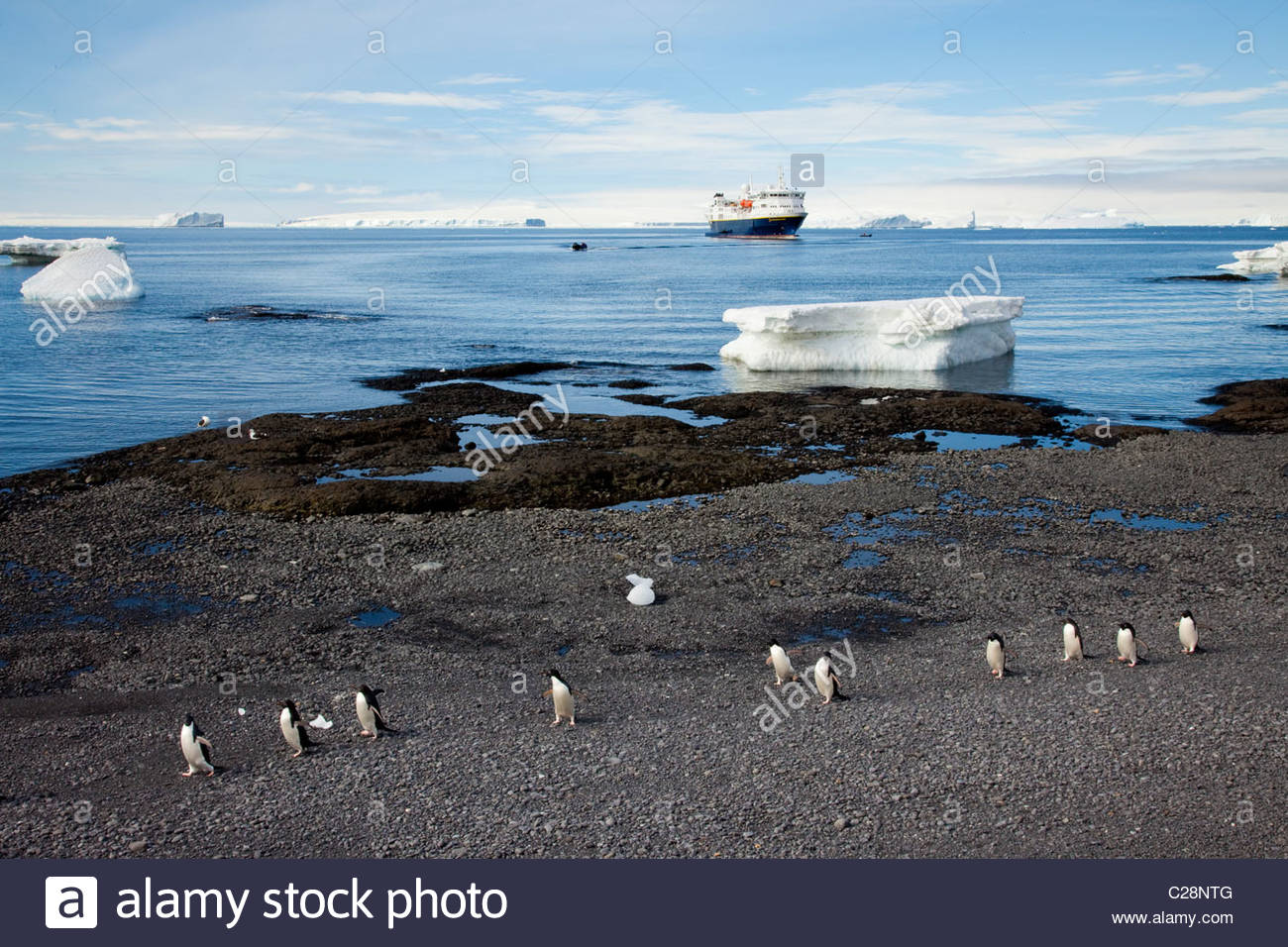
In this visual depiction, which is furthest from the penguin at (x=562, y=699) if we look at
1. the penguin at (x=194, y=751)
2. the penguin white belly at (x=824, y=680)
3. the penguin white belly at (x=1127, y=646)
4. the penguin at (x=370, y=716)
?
the penguin white belly at (x=1127, y=646)

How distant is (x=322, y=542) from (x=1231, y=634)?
1545cm

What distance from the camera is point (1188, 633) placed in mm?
13328

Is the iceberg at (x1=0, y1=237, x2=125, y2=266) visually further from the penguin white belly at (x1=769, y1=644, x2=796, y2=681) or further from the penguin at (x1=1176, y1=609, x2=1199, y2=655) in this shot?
the penguin at (x1=1176, y1=609, x2=1199, y2=655)

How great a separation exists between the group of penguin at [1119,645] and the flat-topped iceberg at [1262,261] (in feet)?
271

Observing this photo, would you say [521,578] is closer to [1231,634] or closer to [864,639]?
[864,639]

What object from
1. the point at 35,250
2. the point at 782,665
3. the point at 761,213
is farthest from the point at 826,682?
the point at 761,213

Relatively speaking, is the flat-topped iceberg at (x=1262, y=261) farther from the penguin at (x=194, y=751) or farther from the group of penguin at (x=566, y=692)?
the penguin at (x=194, y=751)

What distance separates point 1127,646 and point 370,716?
9.89 meters

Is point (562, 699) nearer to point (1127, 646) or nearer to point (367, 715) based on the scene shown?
point (367, 715)

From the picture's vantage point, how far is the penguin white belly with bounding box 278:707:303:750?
1096 centimetres

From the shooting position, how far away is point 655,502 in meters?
21.5

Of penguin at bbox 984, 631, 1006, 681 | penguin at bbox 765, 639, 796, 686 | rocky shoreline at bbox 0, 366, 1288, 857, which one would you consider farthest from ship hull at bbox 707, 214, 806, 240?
penguin at bbox 765, 639, 796, 686

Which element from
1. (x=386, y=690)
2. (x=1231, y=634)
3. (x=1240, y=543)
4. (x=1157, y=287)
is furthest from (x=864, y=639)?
(x=1157, y=287)

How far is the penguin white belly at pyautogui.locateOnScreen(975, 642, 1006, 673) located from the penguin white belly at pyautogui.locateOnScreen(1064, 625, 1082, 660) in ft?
3.51
